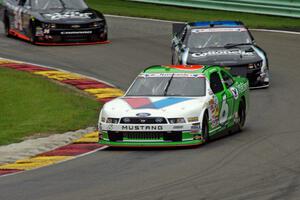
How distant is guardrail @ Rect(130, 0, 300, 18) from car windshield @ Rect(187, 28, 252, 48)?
33.3 feet

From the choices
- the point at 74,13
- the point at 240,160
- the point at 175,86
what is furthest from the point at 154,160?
the point at 74,13

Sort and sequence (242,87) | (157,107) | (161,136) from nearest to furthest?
(161,136) < (157,107) < (242,87)

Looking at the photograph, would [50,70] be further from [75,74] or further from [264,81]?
[264,81]

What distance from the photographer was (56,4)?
3127 cm

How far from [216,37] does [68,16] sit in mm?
6660

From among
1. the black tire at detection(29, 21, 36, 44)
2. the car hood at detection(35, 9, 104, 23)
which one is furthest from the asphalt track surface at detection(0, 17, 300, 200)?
the black tire at detection(29, 21, 36, 44)

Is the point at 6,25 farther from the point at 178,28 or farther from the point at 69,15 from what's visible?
the point at 178,28

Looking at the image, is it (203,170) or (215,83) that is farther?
(215,83)

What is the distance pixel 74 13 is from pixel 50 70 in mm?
3875

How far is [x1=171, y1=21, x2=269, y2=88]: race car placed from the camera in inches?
934

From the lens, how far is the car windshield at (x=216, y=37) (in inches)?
973

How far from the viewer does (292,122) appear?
19.1m

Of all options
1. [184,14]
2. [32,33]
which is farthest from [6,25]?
[184,14]

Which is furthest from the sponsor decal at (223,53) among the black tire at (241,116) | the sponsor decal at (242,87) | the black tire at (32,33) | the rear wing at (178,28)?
the black tire at (32,33)
